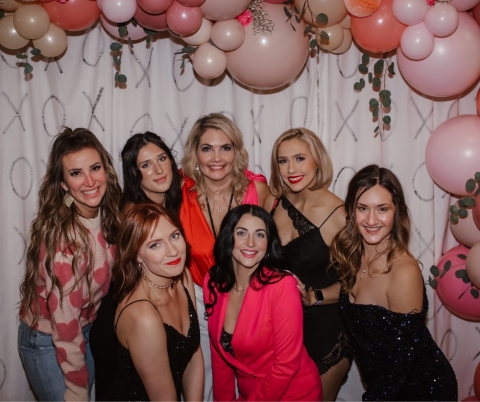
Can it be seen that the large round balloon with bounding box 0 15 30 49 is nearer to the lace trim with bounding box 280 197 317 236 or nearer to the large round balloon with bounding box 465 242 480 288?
the lace trim with bounding box 280 197 317 236

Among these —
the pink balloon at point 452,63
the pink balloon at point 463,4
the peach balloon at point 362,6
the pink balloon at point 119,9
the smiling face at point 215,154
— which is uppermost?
the pink balloon at point 463,4

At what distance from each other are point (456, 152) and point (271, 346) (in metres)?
1.36

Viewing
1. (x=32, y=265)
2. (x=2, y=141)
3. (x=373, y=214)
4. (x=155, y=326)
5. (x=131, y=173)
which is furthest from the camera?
(x=2, y=141)

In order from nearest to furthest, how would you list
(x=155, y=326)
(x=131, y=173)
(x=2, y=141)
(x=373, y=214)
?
1. (x=155, y=326)
2. (x=373, y=214)
3. (x=131, y=173)
4. (x=2, y=141)

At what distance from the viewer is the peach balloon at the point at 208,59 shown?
2.52 meters

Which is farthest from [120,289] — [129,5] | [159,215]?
[129,5]

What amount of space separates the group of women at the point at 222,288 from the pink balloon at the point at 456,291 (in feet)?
2.06

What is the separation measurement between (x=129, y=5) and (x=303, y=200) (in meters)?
1.31

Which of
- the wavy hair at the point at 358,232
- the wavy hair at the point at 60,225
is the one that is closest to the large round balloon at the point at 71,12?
the wavy hair at the point at 60,225

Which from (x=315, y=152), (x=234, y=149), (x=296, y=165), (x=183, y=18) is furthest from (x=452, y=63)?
(x=183, y=18)

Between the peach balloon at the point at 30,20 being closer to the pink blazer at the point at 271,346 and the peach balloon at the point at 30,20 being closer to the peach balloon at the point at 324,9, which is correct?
the peach balloon at the point at 324,9

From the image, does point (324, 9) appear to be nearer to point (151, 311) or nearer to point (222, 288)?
point (222, 288)

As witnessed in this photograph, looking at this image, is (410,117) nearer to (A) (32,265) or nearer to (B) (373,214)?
(B) (373,214)

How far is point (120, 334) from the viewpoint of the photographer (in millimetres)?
1917
